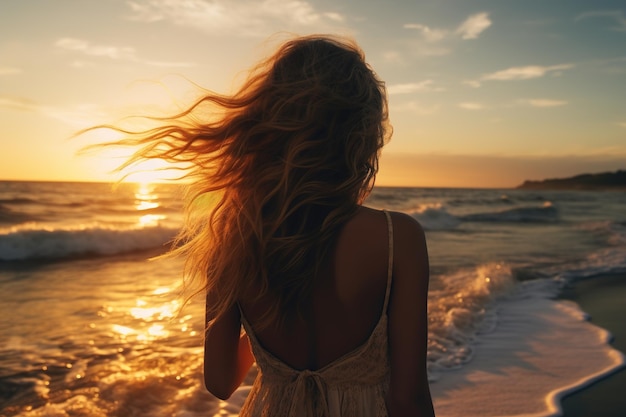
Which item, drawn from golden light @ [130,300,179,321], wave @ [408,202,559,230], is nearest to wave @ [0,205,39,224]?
golden light @ [130,300,179,321]

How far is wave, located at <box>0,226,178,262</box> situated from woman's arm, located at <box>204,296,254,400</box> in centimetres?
1291

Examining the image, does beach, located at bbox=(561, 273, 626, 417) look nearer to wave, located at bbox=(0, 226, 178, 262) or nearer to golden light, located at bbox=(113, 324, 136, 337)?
golden light, located at bbox=(113, 324, 136, 337)

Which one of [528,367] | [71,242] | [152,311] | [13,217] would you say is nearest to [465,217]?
[71,242]

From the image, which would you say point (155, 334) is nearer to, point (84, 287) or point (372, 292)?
point (84, 287)

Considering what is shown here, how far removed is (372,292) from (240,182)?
1.76 ft

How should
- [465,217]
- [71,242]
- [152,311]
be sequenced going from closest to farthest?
[152,311], [71,242], [465,217]

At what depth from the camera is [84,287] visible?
357 inches

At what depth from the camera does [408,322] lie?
62.5 inches

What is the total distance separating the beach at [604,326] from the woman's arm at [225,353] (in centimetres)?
328

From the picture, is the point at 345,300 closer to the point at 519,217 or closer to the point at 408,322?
the point at 408,322

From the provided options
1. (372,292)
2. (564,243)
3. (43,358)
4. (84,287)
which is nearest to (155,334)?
(43,358)

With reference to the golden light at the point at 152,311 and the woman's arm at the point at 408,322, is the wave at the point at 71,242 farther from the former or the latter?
the woman's arm at the point at 408,322

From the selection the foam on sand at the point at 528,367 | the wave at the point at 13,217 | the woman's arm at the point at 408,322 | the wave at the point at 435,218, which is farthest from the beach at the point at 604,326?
the wave at the point at 13,217

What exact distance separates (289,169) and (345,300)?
16.2 inches
